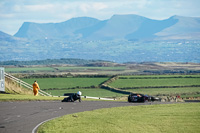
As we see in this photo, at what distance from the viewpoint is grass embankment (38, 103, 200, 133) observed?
2175cm

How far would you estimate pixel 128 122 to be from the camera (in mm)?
24016

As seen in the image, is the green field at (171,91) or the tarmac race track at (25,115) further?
the green field at (171,91)

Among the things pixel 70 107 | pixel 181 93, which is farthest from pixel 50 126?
pixel 181 93

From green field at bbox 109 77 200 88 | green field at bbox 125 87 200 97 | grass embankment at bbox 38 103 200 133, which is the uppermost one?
green field at bbox 109 77 200 88

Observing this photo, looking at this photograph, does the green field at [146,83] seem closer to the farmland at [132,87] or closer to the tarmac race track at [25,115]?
the farmland at [132,87]

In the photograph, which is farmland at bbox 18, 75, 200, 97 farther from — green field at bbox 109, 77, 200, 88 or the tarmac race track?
the tarmac race track

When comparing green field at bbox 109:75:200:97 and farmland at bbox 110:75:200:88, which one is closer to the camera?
green field at bbox 109:75:200:97

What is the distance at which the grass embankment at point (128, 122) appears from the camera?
71.4 ft

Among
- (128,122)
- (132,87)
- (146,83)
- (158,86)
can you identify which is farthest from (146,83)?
(128,122)

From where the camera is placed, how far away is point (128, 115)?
27266 millimetres

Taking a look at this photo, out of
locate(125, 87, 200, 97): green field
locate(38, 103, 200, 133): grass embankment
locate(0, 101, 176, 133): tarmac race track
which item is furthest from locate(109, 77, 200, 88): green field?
locate(38, 103, 200, 133): grass embankment

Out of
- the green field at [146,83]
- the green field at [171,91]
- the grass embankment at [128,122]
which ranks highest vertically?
the green field at [146,83]

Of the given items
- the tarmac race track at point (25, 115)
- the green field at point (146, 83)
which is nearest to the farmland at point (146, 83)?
the green field at point (146, 83)

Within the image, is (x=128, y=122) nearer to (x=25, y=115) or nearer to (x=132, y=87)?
(x=25, y=115)
